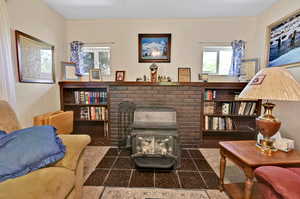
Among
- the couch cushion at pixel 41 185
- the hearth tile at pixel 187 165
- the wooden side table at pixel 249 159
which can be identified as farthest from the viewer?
the hearth tile at pixel 187 165

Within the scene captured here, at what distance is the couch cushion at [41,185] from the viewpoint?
0.83 m

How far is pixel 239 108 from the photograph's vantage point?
2.59 meters

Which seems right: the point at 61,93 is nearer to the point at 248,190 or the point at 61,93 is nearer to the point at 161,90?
the point at 161,90

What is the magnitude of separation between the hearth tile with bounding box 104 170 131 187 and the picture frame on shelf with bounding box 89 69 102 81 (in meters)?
1.73

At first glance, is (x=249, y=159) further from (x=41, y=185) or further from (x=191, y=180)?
(x=41, y=185)

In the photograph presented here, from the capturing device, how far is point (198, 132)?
2596 mm

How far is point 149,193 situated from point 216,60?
2.60 m

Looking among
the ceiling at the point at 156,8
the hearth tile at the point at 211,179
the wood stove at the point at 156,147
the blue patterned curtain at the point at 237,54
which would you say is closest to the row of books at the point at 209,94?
the blue patterned curtain at the point at 237,54

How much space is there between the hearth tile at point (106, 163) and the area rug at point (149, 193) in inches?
18.0

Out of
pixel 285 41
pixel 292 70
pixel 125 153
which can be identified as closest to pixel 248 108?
pixel 292 70

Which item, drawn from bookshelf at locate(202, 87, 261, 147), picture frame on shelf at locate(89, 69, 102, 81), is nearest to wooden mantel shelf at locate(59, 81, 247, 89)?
bookshelf at locate(202, 87, 261, 147)

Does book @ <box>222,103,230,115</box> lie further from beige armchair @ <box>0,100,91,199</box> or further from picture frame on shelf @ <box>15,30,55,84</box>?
picture frame on shelf @ <box>15,30,55,84</box>

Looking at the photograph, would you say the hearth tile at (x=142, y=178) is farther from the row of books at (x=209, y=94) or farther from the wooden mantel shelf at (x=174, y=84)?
the row of books at (x=209, y=94)

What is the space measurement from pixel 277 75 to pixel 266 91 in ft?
0.60
